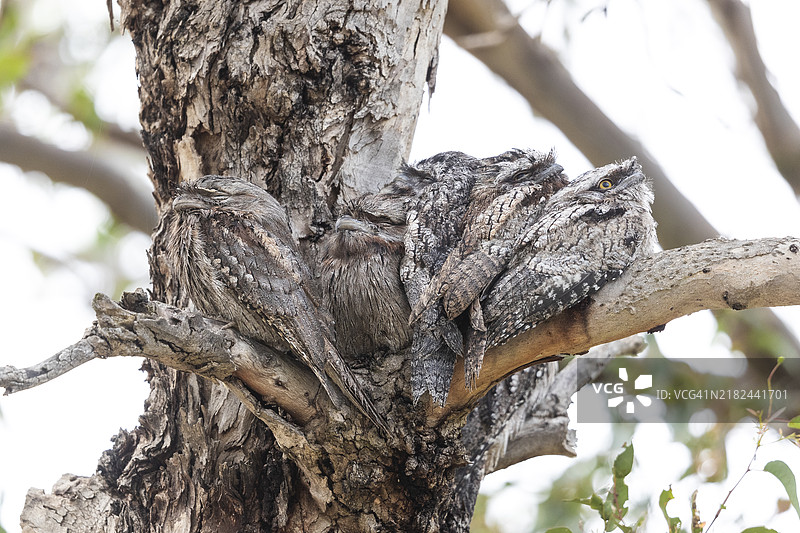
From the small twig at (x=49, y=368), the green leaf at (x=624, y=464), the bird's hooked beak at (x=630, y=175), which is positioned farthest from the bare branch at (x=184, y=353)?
the bird's hooked beak at (x=630, y=175)

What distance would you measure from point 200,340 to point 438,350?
2.36ft

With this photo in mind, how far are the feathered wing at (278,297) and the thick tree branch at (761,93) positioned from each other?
310 centimetres

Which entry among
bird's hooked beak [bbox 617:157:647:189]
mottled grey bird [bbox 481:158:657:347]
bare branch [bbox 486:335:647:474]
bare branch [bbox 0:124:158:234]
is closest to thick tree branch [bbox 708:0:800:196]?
bare branch [bbox 486:335:647:474]

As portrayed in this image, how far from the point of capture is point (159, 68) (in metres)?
2.89

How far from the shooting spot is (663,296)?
6.81ft

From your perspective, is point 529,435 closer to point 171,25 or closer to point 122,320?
point 122,320

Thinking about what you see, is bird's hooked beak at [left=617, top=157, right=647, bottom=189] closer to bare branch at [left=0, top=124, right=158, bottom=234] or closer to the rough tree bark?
the rough tree bark

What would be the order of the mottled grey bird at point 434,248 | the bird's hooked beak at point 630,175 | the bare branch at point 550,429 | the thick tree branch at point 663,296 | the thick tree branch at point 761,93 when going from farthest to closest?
the thick tree branch at point 761,93 → the bare branch at point 550,429 → the bird's hooked beak at point 630,175 → the mottled grey bird at point 434,248 → the thick tree branch at point 663,296

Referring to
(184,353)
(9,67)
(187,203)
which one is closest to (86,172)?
(9,67)

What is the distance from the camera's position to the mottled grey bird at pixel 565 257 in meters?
2.15

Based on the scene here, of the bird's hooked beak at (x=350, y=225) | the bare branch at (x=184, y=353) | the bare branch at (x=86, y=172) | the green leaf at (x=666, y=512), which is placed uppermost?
the bare branch at (x=86, y=172)

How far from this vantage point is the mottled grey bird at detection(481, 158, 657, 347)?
2152 mm

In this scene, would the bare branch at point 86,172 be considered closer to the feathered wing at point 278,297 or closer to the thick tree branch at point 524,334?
the feathered wing at point 278,297

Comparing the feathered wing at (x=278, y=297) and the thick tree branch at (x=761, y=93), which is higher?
the thick tree branch at (x=761, y=93)
